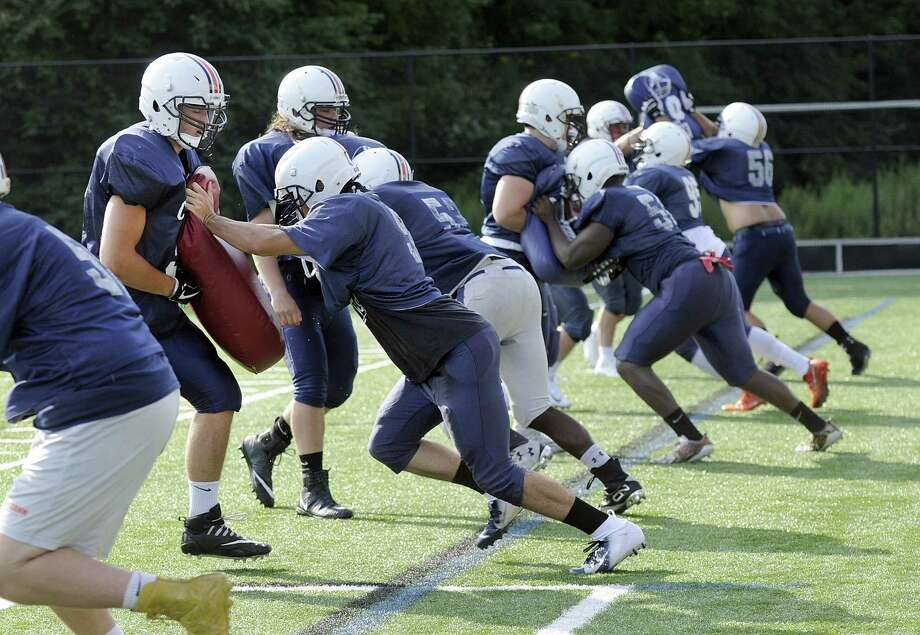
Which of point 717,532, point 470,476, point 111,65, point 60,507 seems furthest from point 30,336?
point 111,65

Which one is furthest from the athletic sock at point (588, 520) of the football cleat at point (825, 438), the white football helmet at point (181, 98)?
the football cleat at point (825, 438)

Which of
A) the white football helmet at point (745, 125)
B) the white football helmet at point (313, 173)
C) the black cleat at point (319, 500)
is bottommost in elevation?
the black cleat at point (319, 500)

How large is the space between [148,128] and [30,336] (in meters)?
1.60

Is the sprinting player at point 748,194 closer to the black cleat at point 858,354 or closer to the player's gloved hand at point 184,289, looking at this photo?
the black cleat at point 858,354

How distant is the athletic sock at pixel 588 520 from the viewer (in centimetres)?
487

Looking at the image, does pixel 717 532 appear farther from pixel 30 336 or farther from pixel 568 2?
pixel 568 2

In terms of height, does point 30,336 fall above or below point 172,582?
above

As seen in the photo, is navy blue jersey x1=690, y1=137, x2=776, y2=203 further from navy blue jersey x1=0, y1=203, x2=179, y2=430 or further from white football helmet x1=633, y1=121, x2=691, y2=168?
navy blue jersey x1=0, y1=203, x2=179, y2=430

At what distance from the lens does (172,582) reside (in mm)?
3771

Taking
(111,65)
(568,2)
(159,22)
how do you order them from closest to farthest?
(111,65)
(159,22)
(568,2)

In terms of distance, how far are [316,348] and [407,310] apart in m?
1.31

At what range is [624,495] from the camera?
5734mm

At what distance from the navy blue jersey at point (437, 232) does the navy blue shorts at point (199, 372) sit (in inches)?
32.3

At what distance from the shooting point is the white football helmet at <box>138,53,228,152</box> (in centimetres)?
500
